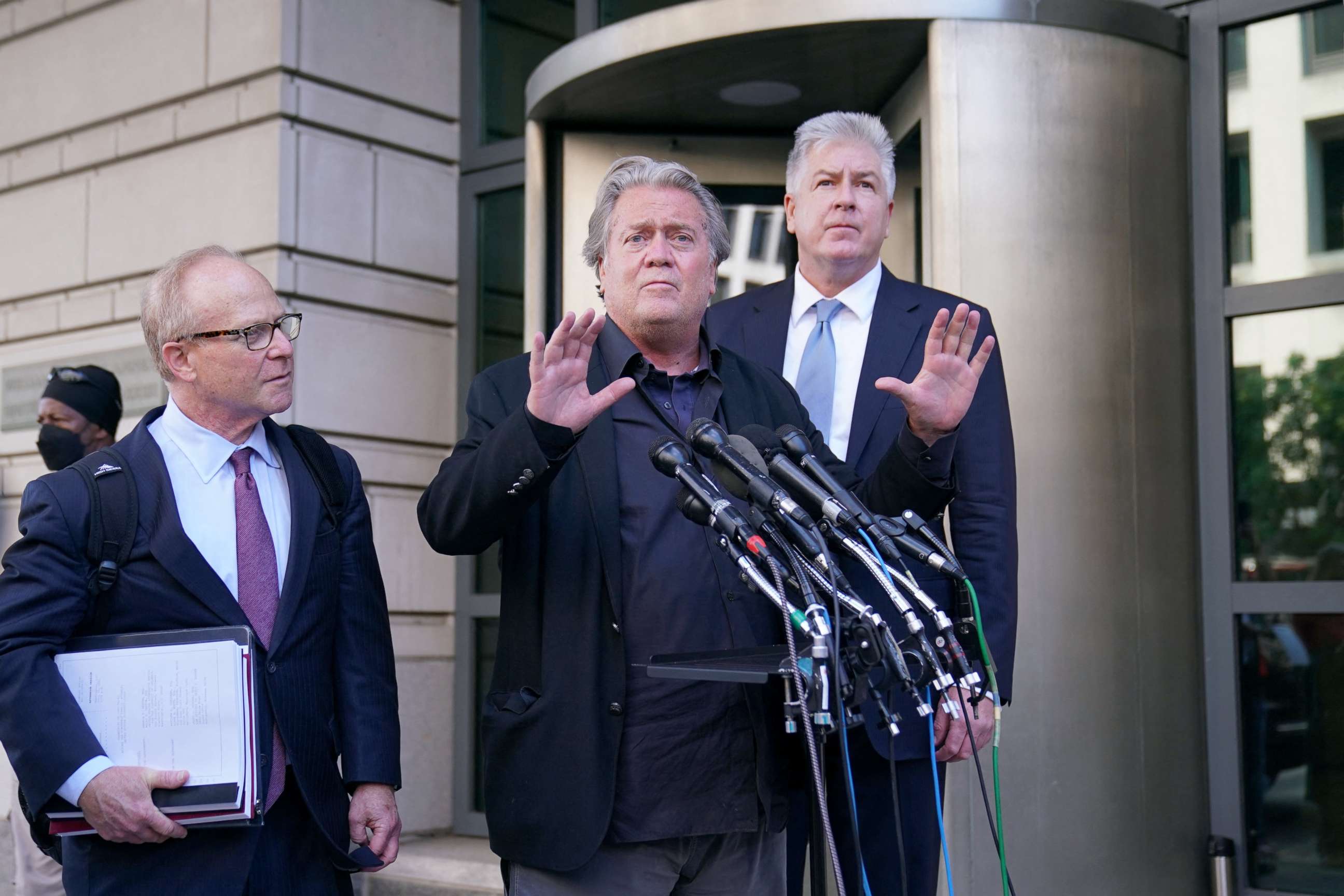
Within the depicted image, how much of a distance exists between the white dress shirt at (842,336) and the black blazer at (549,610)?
29.2 inches

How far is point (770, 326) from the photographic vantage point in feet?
12.7

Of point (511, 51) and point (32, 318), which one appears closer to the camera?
point (511, 51)

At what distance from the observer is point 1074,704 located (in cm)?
473

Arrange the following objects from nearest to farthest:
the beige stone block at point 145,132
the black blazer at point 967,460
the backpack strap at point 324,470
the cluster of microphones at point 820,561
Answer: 1. the cluster of microphones at point 820,561
2. the backpack strap at point 324,470
3. the black blazer at point 967,460
4. the beige stone block at point 145,132

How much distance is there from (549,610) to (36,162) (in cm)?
641

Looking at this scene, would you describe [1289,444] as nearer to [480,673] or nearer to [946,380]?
[946,380]

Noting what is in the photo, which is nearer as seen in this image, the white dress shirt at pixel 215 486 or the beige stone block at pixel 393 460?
the white dress shirt at pixel 215 486

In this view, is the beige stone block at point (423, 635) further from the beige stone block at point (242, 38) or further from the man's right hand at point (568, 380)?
the man's right hand at point (568, 380)

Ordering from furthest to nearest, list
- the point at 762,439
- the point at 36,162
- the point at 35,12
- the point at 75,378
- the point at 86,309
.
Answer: the point at 35,12 → the point at 36,162 → the point at 86,309 → the point at 75,378 → the point at 762,439

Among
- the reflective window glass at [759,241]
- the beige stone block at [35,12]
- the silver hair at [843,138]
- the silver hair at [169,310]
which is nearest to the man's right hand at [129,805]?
the silver hair at [169,310]

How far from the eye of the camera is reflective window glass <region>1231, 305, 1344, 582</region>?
5.00 meters

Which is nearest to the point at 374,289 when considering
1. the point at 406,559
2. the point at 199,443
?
the point at 406,559

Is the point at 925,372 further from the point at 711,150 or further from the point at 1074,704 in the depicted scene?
the point at 711,150

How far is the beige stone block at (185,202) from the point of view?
6.67 m
